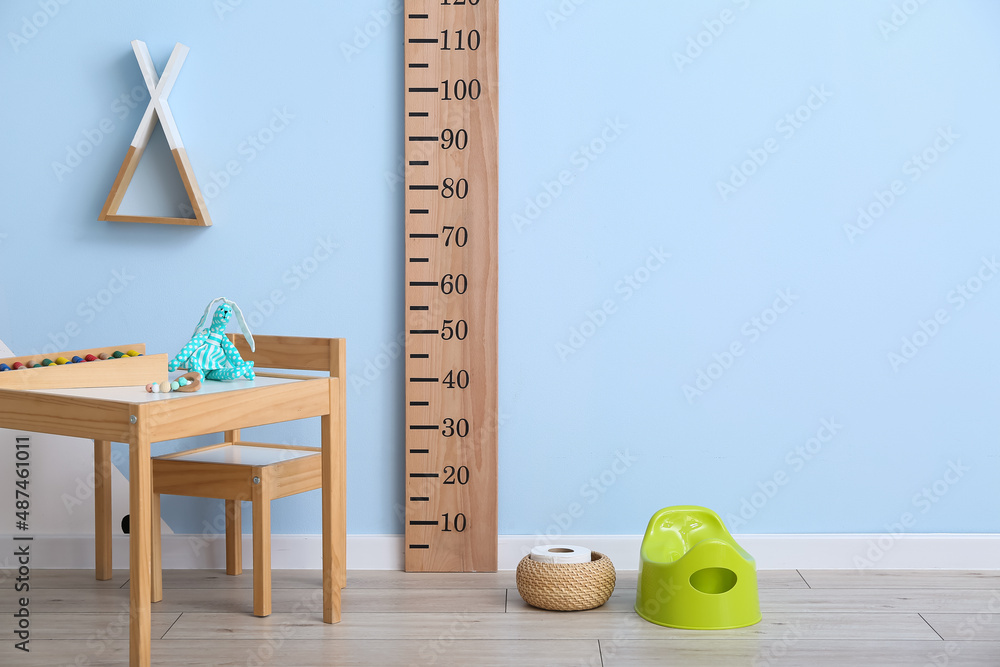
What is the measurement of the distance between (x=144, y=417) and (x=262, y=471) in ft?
1.51

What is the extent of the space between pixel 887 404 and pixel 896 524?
36 cm

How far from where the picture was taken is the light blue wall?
2377 millimetres

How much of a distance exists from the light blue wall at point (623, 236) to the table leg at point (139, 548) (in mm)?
840

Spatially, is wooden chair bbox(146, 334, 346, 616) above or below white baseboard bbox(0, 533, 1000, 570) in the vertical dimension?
above

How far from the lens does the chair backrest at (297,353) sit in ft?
6.84

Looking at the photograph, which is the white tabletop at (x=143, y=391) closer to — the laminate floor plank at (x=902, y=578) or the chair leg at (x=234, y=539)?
the chair leg at (x=234, y=539)

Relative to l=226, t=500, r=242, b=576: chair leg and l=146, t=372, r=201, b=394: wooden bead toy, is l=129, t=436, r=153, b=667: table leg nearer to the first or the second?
l=146, t=372, r=201, b=394: wooden bead toy

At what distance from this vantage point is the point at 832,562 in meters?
2.41

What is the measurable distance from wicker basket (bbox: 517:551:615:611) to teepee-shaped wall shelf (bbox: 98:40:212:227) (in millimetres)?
1363

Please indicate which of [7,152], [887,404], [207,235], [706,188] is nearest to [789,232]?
[706,188]

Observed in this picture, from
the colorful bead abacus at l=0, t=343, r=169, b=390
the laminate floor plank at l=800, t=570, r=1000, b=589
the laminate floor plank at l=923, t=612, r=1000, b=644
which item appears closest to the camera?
the colorful bead abacus at l=0, t=343, r=169, b=390

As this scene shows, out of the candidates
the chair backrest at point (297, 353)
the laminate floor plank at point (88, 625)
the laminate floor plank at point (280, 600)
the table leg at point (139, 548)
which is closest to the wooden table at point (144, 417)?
the table leg at point (139, 548)

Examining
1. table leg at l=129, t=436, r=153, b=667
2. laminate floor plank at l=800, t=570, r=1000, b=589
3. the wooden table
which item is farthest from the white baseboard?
table leg at l=129, t=436, r=153, b=667

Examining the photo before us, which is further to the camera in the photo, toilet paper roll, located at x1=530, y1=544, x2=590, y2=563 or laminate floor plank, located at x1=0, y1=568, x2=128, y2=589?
laminate floor plank, located at x1=0, y1=568, x2=128, y2=589
